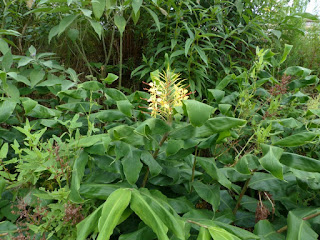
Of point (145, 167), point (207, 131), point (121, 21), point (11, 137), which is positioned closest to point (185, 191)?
point (145, 167)

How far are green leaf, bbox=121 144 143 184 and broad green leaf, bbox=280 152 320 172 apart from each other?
49cm

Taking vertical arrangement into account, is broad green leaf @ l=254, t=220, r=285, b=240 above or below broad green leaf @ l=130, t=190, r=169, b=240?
below

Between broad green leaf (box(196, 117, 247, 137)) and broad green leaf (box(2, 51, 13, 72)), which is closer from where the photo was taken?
broad green leaf (box(196, 117, 247, 137))

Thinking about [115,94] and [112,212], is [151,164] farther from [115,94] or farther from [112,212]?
[115,94]

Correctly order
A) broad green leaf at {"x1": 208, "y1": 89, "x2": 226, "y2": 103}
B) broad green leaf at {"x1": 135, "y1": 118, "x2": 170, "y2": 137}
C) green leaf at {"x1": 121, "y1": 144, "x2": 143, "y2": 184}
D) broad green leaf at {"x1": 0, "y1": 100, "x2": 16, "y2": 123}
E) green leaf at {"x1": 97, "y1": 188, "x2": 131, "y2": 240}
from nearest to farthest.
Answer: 1. green leaf at {"x1": 97, "y1": 188, "x2": 131, "y2": 240}
2. broad green leaf at {"x1": 135, "y1": 118, "x2": 170, "y2": 137}
3. green leaf at {"x1": 121, "y1": 144, "x2": 143, "y2": 184}
4. broad green leaf at {"x1": 0, "y1": 100, "x2": 16, "y2": 123}
5. broad green leaf at {"x1": 208, "y1": 89, "x2": 226, "y2": 103}

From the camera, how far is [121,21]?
164 cm

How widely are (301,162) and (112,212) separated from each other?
0.62 m

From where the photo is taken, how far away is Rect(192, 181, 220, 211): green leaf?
106 cm

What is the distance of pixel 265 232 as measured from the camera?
3.34 feet

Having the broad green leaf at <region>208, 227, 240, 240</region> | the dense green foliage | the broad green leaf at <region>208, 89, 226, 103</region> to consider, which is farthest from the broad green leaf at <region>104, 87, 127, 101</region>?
the broad green leaf at <region>208, 227, 240, 240</region>

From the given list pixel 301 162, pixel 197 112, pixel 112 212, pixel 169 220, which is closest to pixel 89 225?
pixel 112 212

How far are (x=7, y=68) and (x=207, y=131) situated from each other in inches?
43.0

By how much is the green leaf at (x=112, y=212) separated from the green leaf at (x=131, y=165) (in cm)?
9

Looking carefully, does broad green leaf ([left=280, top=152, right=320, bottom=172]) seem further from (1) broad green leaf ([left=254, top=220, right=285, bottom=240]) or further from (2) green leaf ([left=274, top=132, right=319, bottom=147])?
(1) broad green leaf ([left=254, top=220, right=285, bottom=240])
